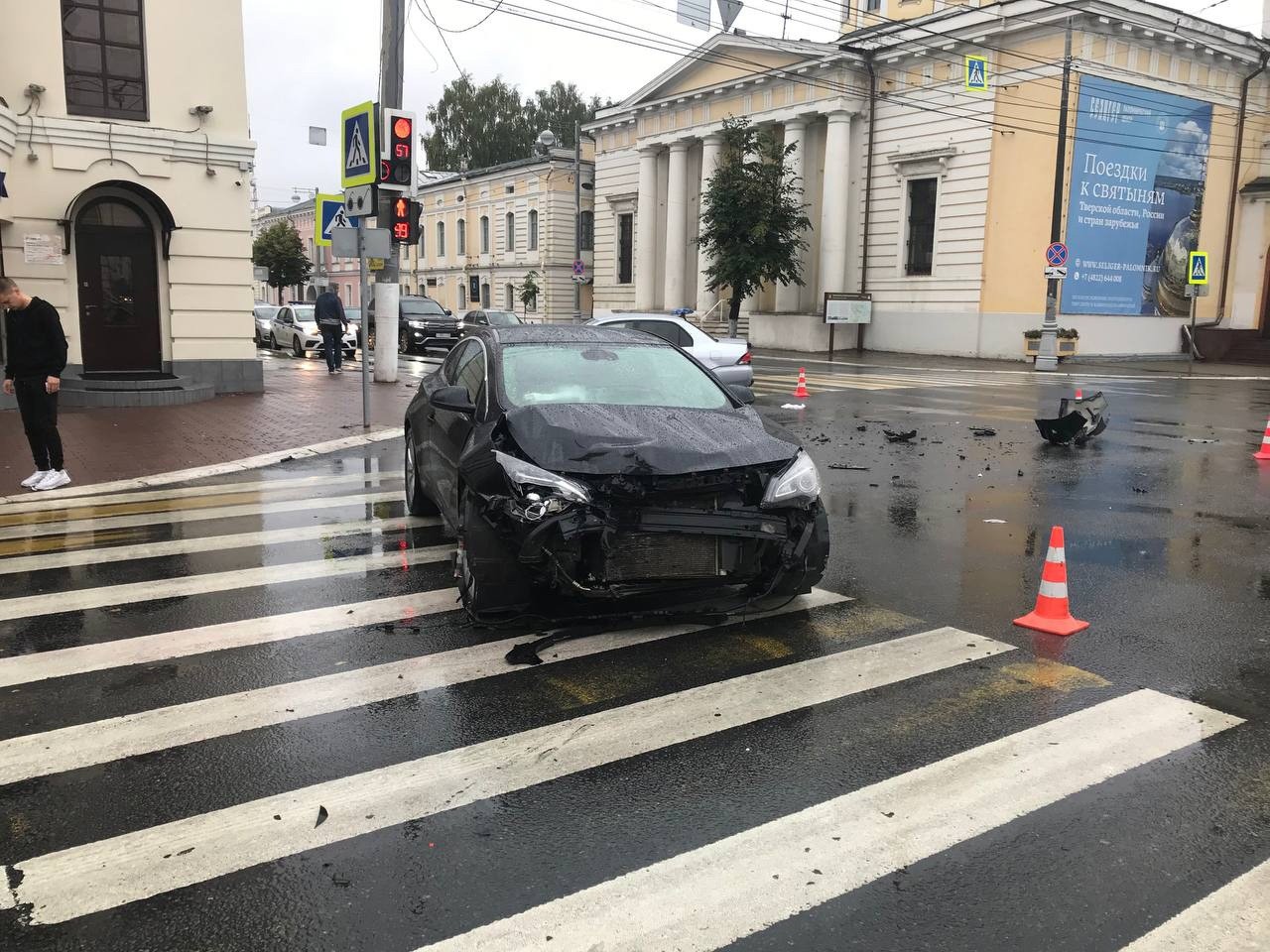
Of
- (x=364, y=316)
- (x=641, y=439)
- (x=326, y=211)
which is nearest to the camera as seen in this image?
(x=641, y=439)

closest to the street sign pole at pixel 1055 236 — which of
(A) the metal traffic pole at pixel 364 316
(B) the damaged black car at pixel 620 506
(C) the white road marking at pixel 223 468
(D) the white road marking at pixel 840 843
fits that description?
(A) the metal traffic pole at pixel 364 316

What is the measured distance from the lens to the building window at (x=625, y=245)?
5184cm

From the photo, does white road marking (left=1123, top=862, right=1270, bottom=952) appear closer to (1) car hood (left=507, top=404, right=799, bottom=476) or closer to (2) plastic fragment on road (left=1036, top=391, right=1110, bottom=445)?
(1) car hood (left=507, top=404, right=799, bottom=476)

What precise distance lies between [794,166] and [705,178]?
354 centimetres

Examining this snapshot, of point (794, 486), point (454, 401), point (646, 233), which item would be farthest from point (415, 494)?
point (646, 233)

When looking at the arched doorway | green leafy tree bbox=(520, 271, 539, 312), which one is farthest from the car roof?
green leafy tree bbox=(520, 271, 539, 312)

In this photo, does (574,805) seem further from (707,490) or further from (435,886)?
(707,490)

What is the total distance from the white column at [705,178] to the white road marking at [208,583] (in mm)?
33728

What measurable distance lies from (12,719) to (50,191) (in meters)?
14.1

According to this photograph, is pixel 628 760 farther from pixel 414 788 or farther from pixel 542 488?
pixel 542 488

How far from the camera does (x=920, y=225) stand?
36.0 metres

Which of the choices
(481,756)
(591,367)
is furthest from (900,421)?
(481,756)

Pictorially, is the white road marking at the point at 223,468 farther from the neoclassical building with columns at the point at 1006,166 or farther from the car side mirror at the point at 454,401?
the neoclassical building with columns at the point at 1006,166

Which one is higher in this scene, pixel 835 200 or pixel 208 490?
pixel 835 200
